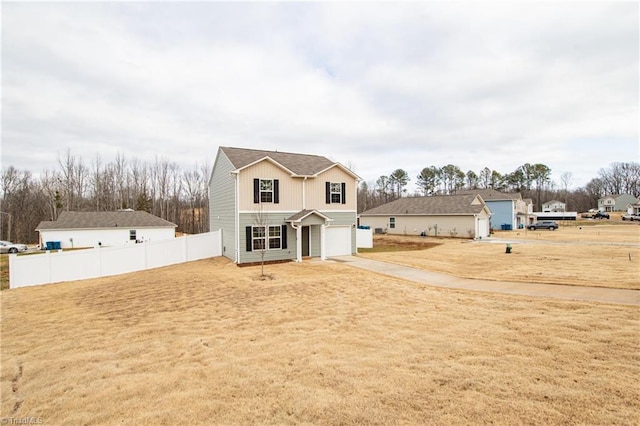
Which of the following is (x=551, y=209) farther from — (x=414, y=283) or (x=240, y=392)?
(x=240, y=392)

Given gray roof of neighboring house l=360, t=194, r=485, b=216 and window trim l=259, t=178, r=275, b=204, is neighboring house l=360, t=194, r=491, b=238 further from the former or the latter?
window trim l=259, t=178, r=275, b=204

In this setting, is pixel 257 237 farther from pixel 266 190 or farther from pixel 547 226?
pixel 547 226

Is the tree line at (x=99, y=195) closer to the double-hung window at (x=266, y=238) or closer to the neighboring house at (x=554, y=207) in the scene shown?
the double-hung window at (x=266, y=238)

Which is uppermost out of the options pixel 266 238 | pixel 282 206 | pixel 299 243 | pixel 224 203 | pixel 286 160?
pixel 286 160

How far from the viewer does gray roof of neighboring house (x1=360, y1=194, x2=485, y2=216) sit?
37.0 metres

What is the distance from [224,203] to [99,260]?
7.79m

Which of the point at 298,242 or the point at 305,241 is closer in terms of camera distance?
the point at 298,242

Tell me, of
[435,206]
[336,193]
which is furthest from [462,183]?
[336,193]

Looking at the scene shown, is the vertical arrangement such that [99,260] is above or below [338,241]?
below

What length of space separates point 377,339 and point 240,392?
10.9 ft

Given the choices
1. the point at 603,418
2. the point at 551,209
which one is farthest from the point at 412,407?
the point at 551,209

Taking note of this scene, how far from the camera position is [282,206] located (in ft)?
66.3

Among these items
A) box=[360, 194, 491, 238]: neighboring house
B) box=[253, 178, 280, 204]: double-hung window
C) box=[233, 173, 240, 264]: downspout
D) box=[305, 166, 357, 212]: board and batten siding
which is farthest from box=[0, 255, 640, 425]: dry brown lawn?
box=[360, 194, 491, 238]: neighboring house

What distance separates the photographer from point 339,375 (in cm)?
559
